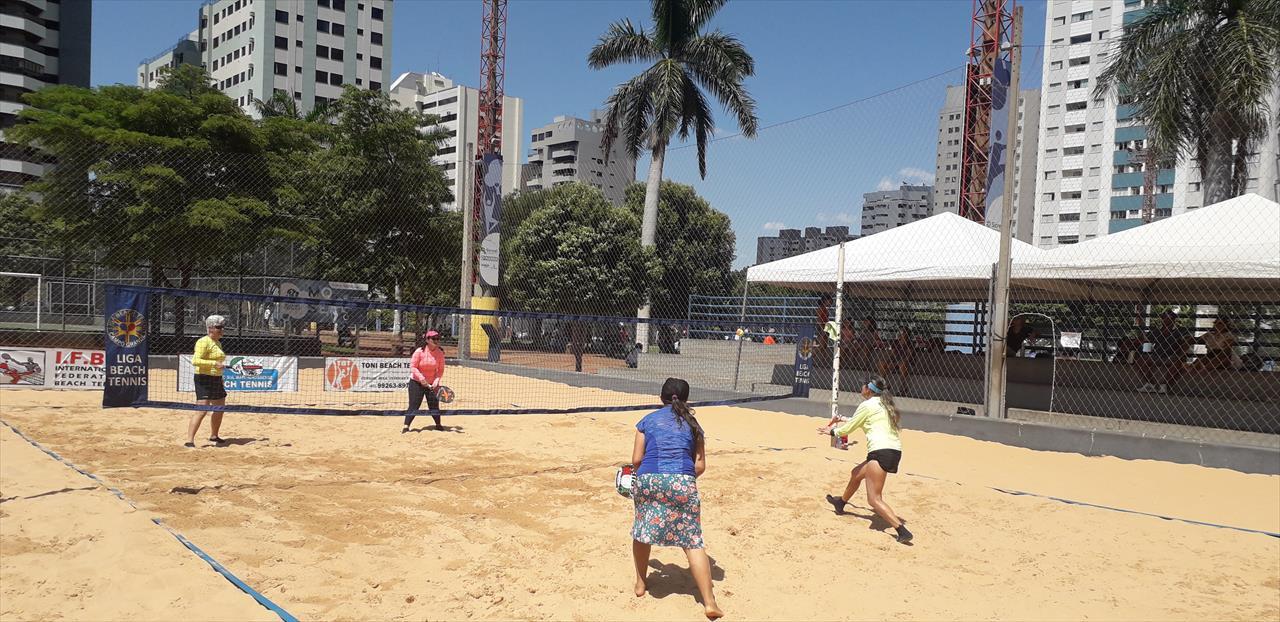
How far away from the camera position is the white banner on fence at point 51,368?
14008mm

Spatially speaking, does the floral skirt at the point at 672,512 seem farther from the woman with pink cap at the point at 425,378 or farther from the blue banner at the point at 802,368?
the blue banner at the point at 802,368

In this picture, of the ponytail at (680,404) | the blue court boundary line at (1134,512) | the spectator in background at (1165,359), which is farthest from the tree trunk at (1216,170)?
the ponytail at (680,404)

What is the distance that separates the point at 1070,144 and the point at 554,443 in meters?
61.9

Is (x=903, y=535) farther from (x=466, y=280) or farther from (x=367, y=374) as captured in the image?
(x=466, y=280)

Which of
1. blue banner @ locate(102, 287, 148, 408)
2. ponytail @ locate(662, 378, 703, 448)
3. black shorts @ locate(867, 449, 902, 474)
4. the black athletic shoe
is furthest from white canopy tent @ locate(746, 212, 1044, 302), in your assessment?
blue banner @ locate(102, 287, 148, 408)

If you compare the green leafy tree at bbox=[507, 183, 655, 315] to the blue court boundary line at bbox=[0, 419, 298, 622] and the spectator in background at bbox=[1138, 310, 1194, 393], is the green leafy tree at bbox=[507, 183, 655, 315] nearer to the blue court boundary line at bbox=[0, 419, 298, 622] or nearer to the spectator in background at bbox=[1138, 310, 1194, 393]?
the spectator in background at bbox=[1138, 310, 1194, 393]

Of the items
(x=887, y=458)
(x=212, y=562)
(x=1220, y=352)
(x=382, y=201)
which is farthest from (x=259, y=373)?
(x=382, y=201)

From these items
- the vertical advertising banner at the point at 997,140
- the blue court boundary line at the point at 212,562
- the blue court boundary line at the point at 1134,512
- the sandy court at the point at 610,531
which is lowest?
the sandy court at the point at 610,531

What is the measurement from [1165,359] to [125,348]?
555 inches

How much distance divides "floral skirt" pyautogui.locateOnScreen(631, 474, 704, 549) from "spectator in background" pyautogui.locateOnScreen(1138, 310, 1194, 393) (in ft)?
32.9

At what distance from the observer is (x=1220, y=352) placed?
11.7 metres

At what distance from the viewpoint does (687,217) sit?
135ft

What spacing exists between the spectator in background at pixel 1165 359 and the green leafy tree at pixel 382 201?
772 inches

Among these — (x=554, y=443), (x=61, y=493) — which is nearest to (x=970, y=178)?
(x=554, y=443)
